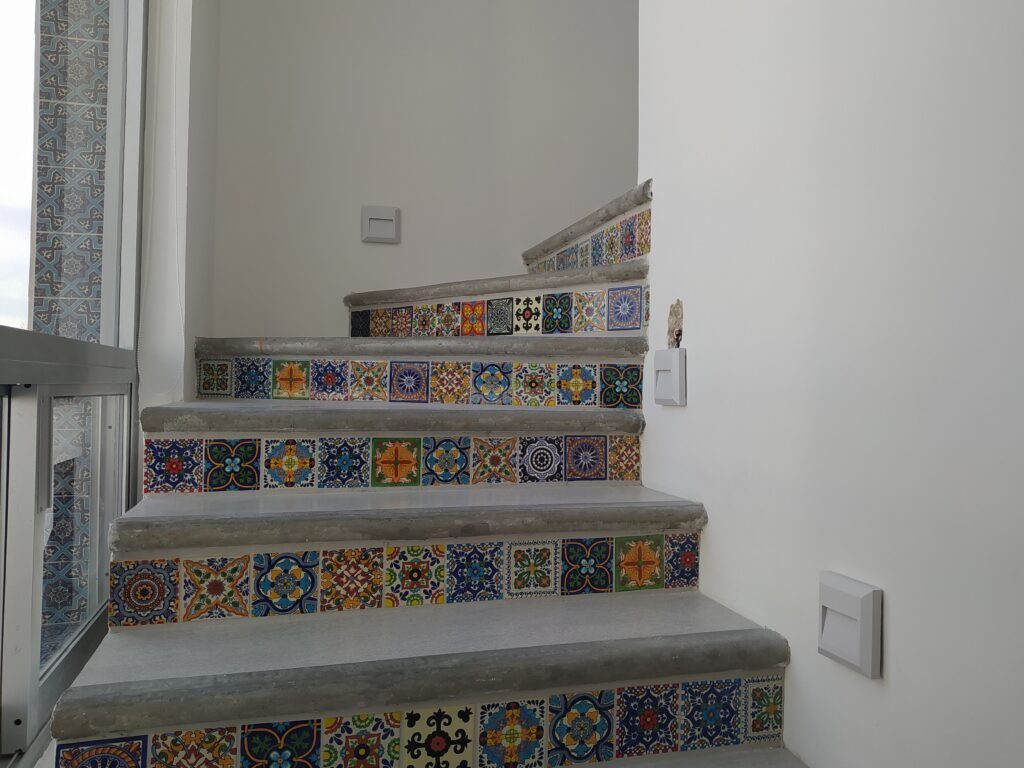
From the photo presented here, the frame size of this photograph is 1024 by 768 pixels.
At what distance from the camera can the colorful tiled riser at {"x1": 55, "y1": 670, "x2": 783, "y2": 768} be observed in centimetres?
87

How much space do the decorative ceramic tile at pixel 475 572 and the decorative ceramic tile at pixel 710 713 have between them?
0.36 m

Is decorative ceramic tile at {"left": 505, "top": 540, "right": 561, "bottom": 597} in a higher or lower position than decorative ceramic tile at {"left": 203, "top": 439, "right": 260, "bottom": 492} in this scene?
lower

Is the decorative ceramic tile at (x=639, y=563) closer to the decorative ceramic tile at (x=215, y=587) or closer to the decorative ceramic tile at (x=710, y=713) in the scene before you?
the decorative ceramic tile at (x=710, y=713)

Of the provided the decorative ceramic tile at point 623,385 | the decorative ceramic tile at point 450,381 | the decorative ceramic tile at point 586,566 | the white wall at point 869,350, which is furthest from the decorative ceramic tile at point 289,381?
the white wall at point 869,350

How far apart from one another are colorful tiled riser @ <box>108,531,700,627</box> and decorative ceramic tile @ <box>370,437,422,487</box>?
0.25 m

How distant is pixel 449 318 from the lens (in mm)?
2096

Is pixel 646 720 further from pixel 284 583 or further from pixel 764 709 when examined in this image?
pixel 284 583

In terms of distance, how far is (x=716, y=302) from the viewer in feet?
4.13

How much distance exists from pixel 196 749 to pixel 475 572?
49cm

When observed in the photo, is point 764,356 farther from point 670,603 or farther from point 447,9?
point 447,9

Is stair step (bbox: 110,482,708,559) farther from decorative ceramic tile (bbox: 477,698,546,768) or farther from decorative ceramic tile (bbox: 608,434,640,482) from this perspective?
decorative ceramic tile (bbox: 477,698,546,768)

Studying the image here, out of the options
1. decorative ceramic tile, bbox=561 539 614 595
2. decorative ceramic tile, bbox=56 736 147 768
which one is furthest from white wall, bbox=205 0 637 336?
decorative ceramic tile, bbox=56 736 147 768

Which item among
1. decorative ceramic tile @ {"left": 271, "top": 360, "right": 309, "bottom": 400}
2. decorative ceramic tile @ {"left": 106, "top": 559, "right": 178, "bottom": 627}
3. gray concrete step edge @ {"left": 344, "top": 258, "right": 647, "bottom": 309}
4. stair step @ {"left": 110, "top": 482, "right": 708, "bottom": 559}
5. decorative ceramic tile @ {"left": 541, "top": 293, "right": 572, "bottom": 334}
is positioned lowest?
decorative ceramic tile @ {"left": 106, "top": 559, "right": 178, "bottom": 627}

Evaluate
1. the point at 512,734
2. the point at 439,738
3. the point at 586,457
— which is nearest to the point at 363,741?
the point at 439,738
